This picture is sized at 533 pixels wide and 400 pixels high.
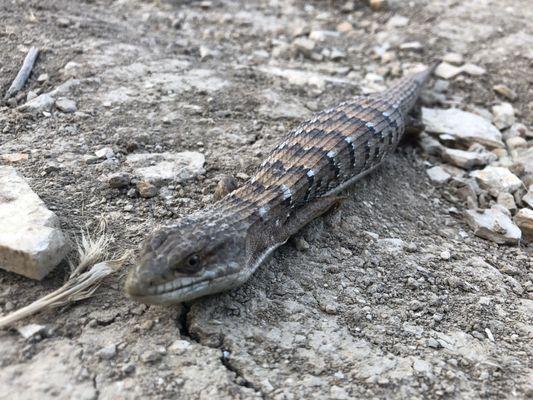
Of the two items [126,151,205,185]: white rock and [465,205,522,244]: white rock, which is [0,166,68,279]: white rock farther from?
[465,205,522,244]: white rock

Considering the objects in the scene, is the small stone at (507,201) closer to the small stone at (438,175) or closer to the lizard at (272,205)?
the small stone at (438,175)

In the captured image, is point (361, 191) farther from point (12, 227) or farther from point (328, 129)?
point (12, 227)

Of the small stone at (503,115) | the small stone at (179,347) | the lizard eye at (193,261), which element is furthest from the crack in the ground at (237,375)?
the small stone at (503,115)

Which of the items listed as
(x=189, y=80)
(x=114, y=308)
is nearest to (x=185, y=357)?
(x=114, y=308)

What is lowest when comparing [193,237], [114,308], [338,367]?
[338,367]

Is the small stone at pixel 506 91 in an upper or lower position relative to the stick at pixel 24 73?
lower

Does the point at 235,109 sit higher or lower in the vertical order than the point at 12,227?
lower

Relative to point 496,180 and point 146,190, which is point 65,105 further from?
point 496,180
